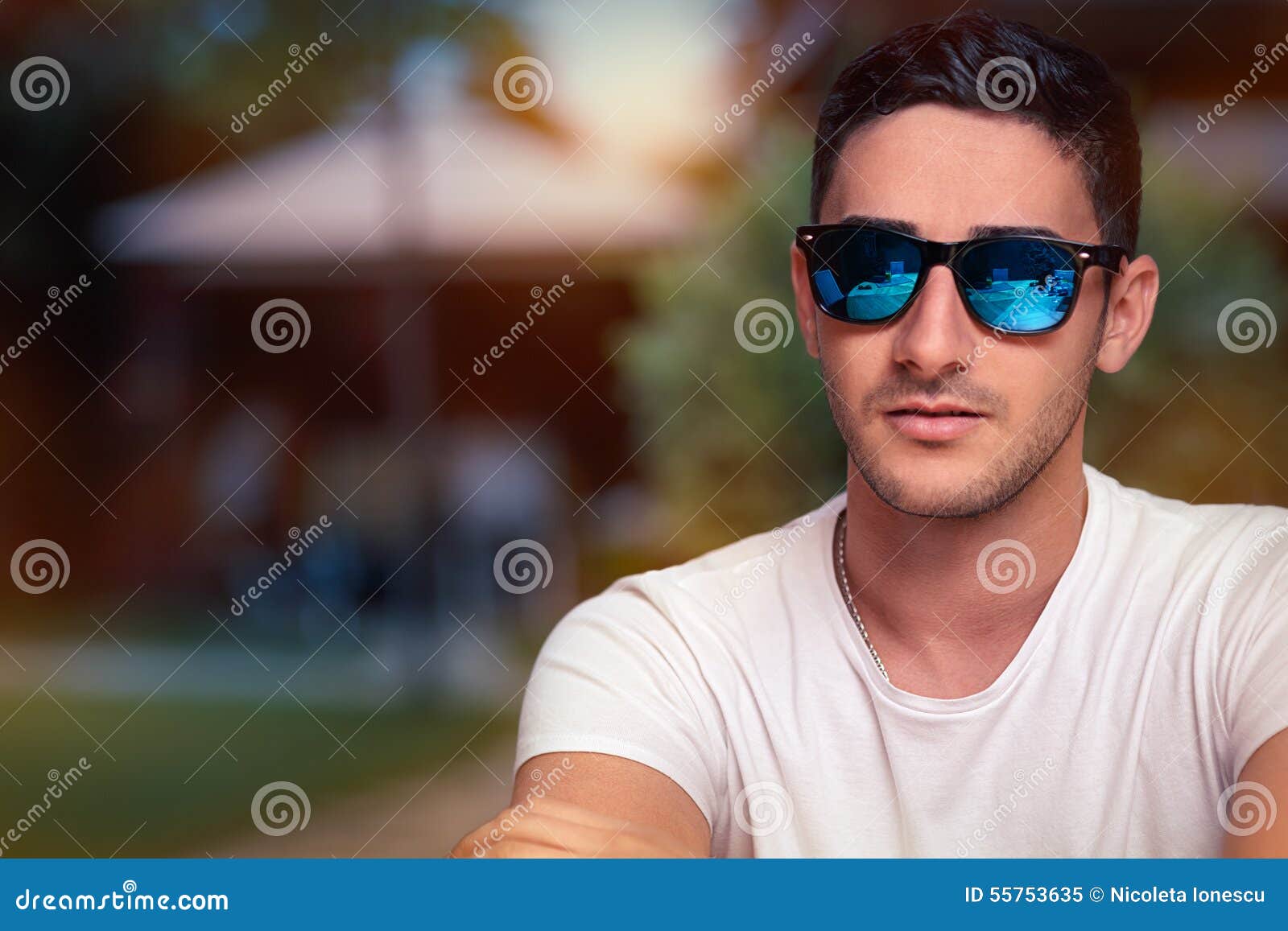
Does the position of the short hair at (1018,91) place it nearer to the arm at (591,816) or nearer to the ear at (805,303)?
the ear at (805,303)

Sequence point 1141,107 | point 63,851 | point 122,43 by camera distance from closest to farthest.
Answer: point 1141,107 < point 63,851 < point 122,43

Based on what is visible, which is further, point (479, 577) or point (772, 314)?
point (479, 577)

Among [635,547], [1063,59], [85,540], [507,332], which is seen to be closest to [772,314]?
[635,547]

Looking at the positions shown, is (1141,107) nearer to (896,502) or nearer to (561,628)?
(896,502)

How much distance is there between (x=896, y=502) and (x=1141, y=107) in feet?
5.52

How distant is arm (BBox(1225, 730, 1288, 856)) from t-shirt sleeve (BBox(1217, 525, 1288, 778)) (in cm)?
1

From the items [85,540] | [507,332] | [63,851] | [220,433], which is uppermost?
[507,332]

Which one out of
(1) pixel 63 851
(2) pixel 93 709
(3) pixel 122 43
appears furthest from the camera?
(2) pixel 93 709

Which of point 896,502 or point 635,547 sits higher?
point 896,502

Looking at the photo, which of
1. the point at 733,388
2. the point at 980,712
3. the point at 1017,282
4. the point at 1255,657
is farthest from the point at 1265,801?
the point at 733,388

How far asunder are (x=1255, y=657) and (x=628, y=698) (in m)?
0.85

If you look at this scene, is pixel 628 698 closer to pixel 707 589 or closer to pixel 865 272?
pixel 707 589

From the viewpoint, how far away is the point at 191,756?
13.2 feet

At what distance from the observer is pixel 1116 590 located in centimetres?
177
